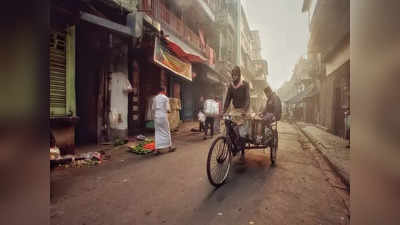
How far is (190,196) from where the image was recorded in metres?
2.99

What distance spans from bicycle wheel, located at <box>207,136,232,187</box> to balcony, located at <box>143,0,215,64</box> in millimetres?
6145

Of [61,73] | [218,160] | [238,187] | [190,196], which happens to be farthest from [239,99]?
[61,73]

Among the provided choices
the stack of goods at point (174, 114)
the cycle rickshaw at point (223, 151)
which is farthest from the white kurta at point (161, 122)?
the stack of goods at point (174, 114)

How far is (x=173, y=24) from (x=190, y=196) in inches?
436

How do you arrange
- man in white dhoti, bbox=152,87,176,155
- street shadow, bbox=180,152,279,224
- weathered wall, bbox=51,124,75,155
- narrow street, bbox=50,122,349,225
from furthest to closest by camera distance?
man in white dhoti, bbox=152,87,176,155 < weathered wall, bbox=51,124,75,155 < street shadow, bbox=180,152,279,224 < narrow street, bbox=50,122,349,225

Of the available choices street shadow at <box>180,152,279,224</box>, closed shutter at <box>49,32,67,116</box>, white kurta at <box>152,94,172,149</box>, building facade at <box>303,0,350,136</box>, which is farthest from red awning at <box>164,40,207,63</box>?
building facade at <box>303,0,350,136</box>

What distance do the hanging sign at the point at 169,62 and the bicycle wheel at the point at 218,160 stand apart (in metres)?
4.90

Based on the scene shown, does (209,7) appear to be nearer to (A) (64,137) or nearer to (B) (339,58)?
(B) (339,58)

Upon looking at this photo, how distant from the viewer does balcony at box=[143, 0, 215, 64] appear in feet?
31.7

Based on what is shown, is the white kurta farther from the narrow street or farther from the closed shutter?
the closed shutter

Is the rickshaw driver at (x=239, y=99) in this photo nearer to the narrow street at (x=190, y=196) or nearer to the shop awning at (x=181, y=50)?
the narrow street at (x=190, y=196)

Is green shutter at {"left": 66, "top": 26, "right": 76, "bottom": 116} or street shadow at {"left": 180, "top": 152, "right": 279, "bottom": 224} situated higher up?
green shutter at {"left": 66, "top": 26, "right": 76, "bottom": 116}
